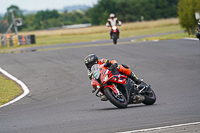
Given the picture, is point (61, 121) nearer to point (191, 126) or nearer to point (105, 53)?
point (191, 126)

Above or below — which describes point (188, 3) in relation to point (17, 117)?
above

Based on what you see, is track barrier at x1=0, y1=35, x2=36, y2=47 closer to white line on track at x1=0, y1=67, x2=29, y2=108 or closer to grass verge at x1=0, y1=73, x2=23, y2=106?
white line on track at x1=0, y1=67, x2=29, y2=108

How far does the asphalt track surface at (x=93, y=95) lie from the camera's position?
6.57 metres

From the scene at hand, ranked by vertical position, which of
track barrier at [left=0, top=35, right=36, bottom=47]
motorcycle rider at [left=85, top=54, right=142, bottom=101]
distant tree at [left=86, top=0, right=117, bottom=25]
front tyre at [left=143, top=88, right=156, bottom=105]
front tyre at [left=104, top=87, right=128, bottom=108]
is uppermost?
distant tree at [left=86, top=0, right=117, bottom=25]

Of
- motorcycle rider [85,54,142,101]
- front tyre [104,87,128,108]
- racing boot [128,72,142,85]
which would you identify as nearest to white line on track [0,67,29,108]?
motorcycle rider [85,54,142,101]

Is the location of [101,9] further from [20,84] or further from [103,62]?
[103,62]

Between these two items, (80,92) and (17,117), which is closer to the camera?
(17,117)

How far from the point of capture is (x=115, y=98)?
7.86 meters

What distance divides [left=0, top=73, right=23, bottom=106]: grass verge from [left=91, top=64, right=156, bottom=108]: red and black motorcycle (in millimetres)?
4002

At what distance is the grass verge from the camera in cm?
1139

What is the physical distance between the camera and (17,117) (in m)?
7.96

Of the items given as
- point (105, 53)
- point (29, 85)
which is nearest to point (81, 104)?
point (29, 85)

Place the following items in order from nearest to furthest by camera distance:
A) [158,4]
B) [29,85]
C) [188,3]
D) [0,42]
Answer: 1. [29,85]
2. [188,3]
3. [0,42]
4. [158,4]

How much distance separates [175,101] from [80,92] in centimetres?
375
